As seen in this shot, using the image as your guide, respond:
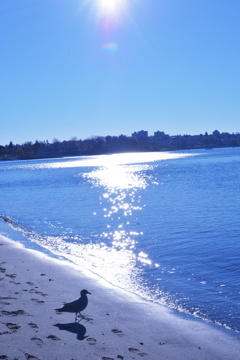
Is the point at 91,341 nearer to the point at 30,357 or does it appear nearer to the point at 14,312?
the point at 30,357

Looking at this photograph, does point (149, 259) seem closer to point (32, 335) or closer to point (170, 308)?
point (170, 308)

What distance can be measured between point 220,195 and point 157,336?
27709 mm

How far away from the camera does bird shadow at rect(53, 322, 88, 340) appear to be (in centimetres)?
759

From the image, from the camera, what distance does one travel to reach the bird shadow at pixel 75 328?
7588mm

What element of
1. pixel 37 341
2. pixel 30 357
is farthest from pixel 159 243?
pixel 30 357

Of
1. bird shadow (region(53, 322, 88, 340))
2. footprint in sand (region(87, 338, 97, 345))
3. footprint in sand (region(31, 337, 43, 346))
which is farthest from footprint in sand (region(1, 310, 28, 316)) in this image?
footprint in sand (region(87, 338, 97, 345))

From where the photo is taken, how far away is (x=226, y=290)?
432 inches

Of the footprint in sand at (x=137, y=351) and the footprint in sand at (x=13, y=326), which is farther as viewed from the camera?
the footprint in sand at (x=13, y=326)

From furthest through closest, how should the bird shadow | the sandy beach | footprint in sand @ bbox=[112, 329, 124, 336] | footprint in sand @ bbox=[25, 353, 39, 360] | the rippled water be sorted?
the rippled water, footprint in sand @ bbox=[112, 329, 124, 336], the bird shadow, the sandy beach, footprint in sand @ bbox=[25, 353, 39, 360]

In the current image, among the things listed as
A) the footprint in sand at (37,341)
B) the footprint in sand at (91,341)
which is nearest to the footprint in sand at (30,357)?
the footprint in sand at (37,341)

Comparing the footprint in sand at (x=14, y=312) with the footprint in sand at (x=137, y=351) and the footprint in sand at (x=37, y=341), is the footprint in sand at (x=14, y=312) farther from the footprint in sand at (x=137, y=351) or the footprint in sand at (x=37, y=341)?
the footprint in sand at (x=137, y=351)

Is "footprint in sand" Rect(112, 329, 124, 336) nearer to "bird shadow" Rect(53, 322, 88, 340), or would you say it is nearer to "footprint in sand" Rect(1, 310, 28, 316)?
"bird shadow" Rect(53, 322, 88, 340)

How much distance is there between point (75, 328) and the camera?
7.84 metres

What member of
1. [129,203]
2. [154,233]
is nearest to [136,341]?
[154,233]
